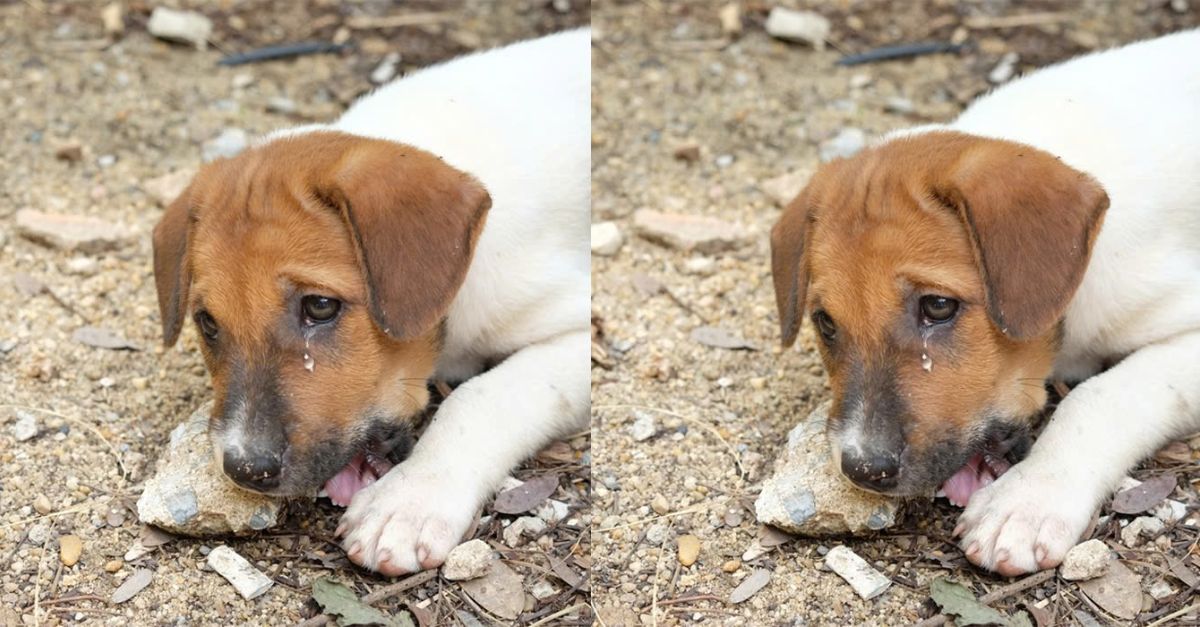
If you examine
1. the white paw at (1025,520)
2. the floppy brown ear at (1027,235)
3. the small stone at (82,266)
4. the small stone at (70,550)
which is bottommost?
the small stone at (82,266)

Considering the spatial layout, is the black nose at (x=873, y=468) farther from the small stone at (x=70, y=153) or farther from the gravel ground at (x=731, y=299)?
the small stone at (x=70, y=153)

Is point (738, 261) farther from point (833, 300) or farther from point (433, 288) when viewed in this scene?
point (433, 288)

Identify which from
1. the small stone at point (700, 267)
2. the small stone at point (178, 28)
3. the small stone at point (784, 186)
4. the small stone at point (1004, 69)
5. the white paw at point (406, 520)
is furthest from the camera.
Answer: the small stone at point (178, 28)

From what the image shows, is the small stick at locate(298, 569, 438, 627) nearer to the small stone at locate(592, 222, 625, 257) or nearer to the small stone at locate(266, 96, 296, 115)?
the small stone at locate(592, 222, 625, 257)

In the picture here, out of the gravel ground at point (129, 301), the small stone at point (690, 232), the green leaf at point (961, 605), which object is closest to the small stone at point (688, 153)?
the small stone at point (690, 232)

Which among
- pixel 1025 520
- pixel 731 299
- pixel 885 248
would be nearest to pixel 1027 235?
pixel 885 248

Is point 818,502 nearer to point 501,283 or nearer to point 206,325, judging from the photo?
point 501,283

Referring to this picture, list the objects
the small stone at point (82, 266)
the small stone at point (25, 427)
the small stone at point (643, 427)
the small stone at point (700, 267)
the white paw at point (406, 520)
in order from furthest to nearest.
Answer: the small stone at point (700, 267) < the small stone at point (82, 266) < the small stone at point (643, 427) < the small stone at point (25, 427) < the white paw at point (406, 520)

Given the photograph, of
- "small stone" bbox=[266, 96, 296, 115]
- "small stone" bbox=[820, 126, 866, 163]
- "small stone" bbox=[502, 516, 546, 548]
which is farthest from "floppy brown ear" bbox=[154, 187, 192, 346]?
"small stone" bbox=[820, 126, 866, 163]
